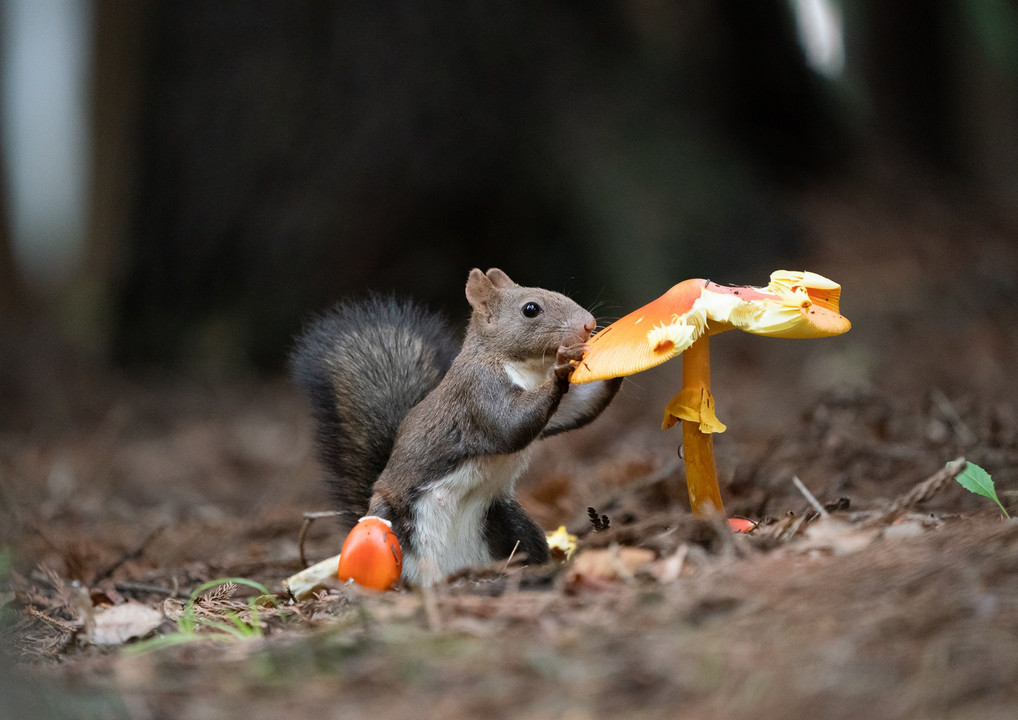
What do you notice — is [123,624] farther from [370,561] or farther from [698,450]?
[698,450]

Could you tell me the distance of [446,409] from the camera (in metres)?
3.10

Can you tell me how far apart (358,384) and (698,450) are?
1.37 meters

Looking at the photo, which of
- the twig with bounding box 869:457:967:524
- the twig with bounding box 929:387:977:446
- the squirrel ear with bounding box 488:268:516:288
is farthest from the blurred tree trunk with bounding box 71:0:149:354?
the twig with bounding box 869:457:967:524

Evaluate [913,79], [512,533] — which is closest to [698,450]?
[512,533]

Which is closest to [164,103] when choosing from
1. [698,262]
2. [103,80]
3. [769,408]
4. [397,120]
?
[103,80]

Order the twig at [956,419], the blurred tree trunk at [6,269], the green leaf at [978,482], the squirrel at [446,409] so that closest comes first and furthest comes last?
the green leaf at [978,482] → the squirrel at [446,409] → the twig at [956,419] → the blurred tree trunk at [6,269]

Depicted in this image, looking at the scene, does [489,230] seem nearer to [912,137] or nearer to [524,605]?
[912,137]

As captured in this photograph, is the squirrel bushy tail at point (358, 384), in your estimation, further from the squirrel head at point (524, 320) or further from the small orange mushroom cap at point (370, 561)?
the small orange mushroom cap at point (370, 561)

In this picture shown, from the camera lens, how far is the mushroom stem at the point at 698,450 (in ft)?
8.29

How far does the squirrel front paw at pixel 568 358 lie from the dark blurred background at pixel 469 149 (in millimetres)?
4420

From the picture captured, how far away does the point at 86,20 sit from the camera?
32.0 feet

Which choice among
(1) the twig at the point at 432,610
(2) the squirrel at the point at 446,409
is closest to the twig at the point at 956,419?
(2) the squirrel at the point at 446,409

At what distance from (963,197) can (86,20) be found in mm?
9085

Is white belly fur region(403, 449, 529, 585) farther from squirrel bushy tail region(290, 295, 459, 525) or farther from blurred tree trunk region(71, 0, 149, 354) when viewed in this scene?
blurred tree trunk region(71, 0, 149, 354)
